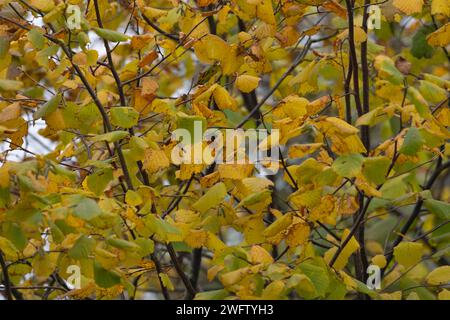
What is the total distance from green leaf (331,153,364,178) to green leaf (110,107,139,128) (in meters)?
0.78

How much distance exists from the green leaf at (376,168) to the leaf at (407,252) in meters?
0.56

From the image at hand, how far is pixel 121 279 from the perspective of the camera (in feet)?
10.00

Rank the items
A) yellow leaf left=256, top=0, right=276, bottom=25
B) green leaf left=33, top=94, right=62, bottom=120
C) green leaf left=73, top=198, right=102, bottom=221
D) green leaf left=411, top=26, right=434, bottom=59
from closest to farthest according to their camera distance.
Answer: green leaf left=73, top=198, right=102, bottom=221 → green leaf left=33, top=94, right=62, bottom=120 → yellow leaf left=256, top=0, right=276, bottom=25 → green leaf left=411, top=26, right=434, bottom=59

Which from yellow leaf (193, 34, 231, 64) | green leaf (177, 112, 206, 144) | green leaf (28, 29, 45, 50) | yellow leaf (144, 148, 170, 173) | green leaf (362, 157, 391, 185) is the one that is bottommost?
green leaf (362, 157, 391, 185)

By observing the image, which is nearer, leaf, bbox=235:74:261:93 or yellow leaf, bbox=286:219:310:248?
yellow leaf, bbox=286:219:310:248

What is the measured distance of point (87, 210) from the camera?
2676 millimetres

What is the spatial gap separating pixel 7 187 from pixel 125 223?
441 mm

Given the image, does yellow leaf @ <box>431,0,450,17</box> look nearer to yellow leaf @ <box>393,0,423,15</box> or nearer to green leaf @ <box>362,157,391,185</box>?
yellow leaf @ <box>393,0,423,15</box>

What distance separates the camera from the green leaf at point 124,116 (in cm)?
325

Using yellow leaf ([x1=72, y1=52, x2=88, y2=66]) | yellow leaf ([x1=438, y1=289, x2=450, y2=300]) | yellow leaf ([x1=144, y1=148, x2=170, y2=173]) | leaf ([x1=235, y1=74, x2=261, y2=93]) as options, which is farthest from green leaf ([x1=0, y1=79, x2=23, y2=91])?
yellow leaf ([x1=438, y1=289, x2=450, y2=300])

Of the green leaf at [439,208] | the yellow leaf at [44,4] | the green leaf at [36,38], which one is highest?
the yellow leaf at [44,4]

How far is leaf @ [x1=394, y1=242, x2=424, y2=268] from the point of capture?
357 centimetres

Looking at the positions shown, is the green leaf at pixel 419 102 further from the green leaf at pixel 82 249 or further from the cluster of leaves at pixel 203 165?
the green leaf at pixel 82 249

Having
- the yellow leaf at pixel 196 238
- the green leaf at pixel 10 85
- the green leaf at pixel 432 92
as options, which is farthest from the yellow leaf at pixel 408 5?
the green leaf at pixel 10 85
